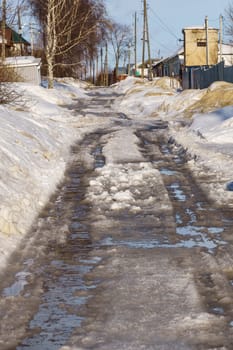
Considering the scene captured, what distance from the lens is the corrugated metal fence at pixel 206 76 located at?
3419cm

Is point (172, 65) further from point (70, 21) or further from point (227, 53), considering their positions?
point (70, 21)

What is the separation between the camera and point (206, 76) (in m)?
39.2

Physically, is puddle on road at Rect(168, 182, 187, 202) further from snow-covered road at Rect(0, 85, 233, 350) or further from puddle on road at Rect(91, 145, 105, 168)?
puddle on road at Rect(91, 145, 105, 168)

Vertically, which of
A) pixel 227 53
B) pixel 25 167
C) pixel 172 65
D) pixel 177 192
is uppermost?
pixel 227 53

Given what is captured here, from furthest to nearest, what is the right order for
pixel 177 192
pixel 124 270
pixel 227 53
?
1. pixel 227 53
2. pixel 177 192
3. pixel 124 270

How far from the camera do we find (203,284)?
17.2ft

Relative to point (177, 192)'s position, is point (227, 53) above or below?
above

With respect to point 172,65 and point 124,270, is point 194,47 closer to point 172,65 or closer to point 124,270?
point 172,65

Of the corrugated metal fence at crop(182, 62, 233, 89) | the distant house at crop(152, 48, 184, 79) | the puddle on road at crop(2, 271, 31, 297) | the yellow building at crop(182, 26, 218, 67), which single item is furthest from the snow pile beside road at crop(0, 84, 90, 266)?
the distant house at crop(152, 48, 184, 79)

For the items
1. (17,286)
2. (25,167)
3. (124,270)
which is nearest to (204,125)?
(25,167)

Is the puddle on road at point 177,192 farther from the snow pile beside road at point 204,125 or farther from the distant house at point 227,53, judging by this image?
the distant house at point 227,53

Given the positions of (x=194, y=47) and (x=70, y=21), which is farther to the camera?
(x=194, y=47)

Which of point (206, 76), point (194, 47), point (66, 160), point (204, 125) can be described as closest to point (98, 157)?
point (66, 160)

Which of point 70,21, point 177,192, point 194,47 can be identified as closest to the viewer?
point 177,192
